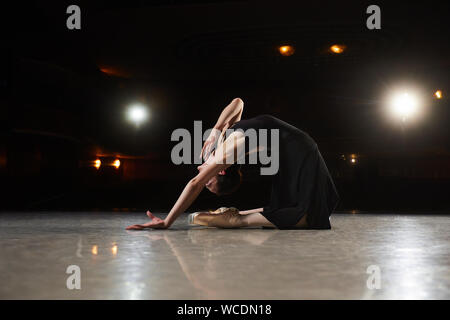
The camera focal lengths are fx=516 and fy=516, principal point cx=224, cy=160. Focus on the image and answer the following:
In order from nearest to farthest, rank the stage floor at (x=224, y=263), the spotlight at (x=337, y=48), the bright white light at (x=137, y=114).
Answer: the stage floor at (x=224, y=263) < the spotlight at (x=337, y=48) < the bright white light at (x=137, y=114)

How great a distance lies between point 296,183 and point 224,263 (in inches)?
56.8

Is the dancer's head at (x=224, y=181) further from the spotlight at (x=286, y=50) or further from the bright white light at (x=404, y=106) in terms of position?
the bright white light at (x=404, y=106)

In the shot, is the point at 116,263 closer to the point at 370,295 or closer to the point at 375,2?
the point at 370,295

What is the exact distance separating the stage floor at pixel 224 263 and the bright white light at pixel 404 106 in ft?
37.2

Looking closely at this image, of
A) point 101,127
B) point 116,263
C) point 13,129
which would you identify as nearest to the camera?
point 116,263

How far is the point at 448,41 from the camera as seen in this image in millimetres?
9523

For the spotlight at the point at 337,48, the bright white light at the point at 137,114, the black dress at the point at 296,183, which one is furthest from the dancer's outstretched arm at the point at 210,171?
the bright white light at the point at 137,114

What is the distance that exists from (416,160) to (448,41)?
6.27 meters

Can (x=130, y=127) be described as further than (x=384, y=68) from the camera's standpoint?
Yes

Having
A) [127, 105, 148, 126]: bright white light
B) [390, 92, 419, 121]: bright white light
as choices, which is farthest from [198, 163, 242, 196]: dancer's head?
[390, 92, 419, 121]: bright white light

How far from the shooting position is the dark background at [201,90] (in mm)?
7566

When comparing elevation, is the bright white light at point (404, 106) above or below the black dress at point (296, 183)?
above

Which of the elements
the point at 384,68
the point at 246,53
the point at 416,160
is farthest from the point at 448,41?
the point at 416,160

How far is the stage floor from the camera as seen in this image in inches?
57.5
